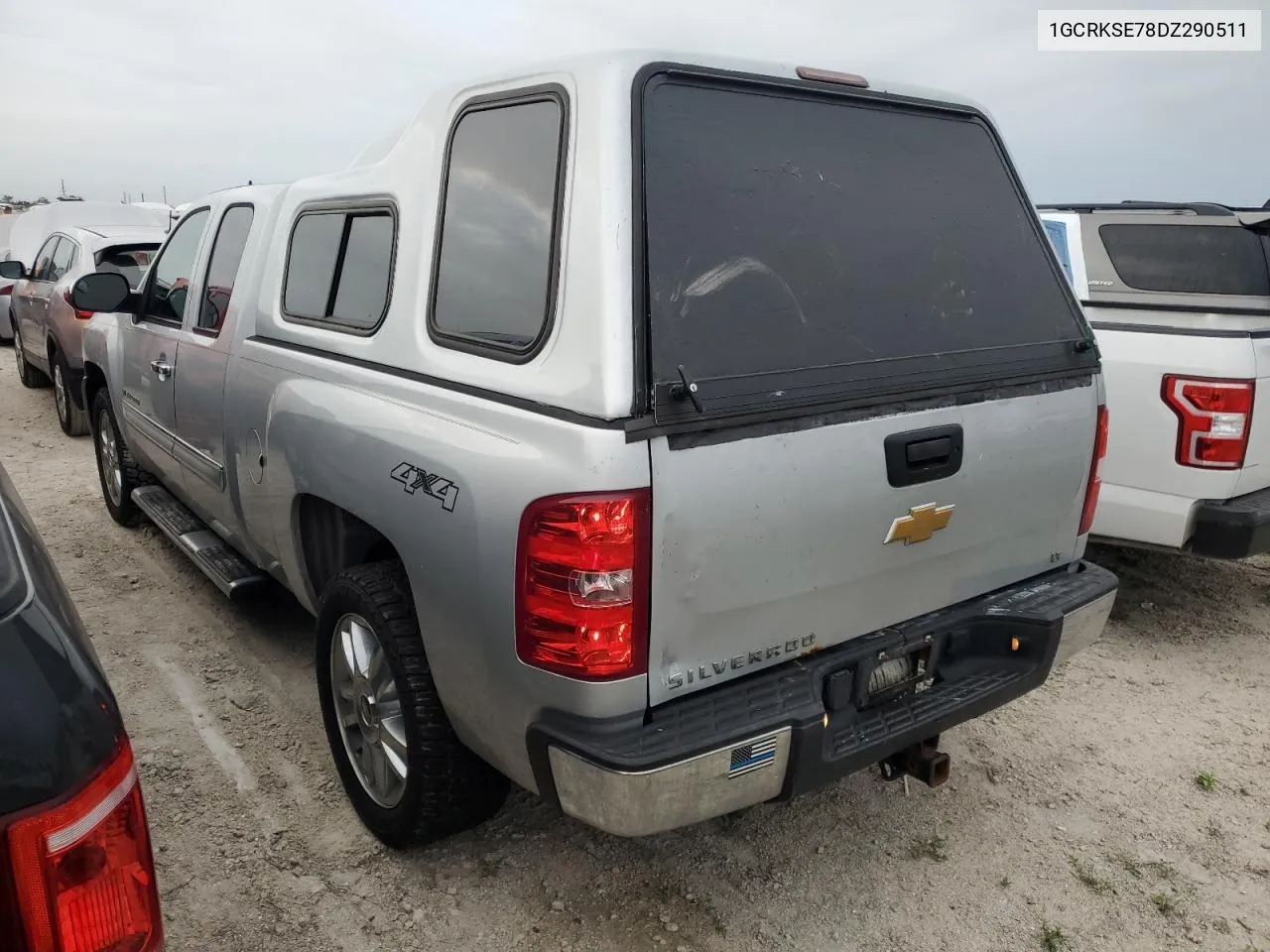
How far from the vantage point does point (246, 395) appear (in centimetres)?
334

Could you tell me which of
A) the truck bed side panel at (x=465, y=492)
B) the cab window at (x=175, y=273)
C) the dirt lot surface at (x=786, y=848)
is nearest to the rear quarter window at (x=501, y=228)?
the truck bed side panel at (x=465, y=492)

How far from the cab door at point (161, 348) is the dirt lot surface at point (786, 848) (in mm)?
967

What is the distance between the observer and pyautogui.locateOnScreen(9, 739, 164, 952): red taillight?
46.8 inches

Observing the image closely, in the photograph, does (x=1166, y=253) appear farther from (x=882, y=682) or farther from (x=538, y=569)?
(x=538, y=569)

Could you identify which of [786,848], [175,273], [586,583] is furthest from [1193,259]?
[175,273]

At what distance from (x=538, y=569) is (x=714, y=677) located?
0.50 meters

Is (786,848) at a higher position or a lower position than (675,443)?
lower

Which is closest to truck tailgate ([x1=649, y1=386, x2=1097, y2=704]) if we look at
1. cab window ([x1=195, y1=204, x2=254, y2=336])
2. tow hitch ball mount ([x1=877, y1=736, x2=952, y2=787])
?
tow hitch ball mount ([x1=877, y1=736, x2=952, y2=787])

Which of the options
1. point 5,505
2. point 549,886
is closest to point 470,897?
point 549,886

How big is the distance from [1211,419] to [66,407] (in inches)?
325

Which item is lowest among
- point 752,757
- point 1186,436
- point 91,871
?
point 752,757

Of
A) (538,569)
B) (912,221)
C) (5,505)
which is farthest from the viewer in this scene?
(912,221)

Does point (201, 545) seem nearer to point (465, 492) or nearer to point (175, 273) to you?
point (175, 273)

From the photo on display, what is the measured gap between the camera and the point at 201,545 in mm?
4121
